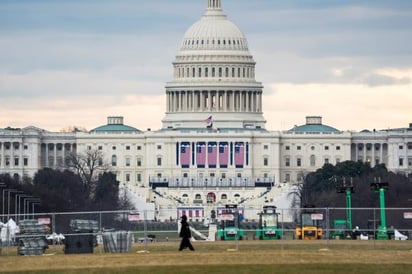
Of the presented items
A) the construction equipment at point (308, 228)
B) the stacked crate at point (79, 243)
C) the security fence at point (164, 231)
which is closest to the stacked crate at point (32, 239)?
Answer: the security fence at point (164, 231)

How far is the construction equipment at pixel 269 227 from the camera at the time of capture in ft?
382

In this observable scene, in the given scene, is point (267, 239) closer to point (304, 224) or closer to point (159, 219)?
point (304, 224)

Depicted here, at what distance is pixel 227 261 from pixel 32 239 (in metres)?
12.8

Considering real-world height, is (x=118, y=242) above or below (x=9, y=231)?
below

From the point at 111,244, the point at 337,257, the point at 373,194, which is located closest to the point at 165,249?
the point at 111,244

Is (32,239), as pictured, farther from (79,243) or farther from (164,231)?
(164,231)

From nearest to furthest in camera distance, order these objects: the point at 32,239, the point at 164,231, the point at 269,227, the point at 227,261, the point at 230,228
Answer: the point at 227,261 → the point at 32,239 → the point at 164,231 → the point at 269,227 → the point at 230,228

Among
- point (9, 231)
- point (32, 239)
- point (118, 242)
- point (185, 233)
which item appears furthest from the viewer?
point (9, 231)

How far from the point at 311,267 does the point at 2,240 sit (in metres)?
22.6

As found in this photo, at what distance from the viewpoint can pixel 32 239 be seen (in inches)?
4026

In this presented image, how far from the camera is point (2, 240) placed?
357 ft

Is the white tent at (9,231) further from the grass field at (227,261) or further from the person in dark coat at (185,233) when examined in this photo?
the person in dark coat at (185,233)

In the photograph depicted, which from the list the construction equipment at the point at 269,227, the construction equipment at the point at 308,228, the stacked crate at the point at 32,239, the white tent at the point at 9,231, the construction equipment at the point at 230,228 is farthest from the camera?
the construction equipment at the point at 269,227

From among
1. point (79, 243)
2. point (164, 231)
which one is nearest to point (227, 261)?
point (79, 243)
